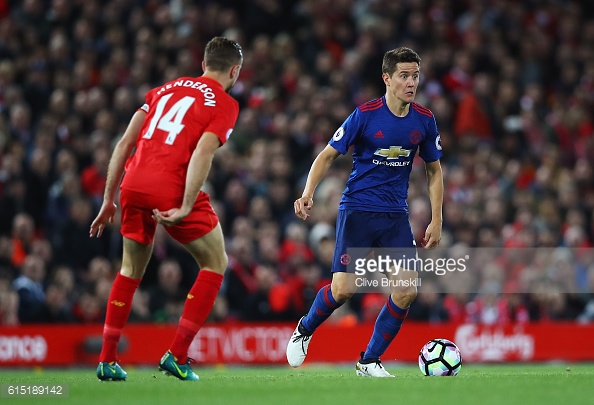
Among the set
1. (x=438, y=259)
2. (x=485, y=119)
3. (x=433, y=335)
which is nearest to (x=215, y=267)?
(x=433, y=335)

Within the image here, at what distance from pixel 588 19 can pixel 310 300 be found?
8.72m

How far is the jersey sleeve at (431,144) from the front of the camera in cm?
805

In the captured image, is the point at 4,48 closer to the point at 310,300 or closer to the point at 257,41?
the point at 257,41

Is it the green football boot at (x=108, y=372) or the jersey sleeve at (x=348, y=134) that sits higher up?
the jersey sleeve at (x=348, y=134)

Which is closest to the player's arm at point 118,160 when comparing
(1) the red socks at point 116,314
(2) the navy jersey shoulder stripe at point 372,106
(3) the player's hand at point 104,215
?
(3) the player's hand at point 104,215

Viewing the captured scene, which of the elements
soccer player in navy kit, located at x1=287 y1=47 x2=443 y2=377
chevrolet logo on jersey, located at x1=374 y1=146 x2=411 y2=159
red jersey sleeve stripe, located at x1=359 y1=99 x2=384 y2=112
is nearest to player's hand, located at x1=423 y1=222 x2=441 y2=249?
soccer player in navy kit, located at x1=287 y1=47 x2=443 y2=377

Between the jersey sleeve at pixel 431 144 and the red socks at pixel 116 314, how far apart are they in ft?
8.36

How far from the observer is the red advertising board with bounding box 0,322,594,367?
458 inches

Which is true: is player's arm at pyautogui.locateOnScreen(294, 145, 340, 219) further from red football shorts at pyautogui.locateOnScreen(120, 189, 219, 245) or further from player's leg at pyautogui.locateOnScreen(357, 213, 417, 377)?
red football shorts at pyautogui.locateOnScreen(120, 189, 219, 245)

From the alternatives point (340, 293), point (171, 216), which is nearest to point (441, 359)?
point (340, 293)

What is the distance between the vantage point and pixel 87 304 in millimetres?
11922

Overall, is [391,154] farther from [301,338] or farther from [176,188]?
[176,188]

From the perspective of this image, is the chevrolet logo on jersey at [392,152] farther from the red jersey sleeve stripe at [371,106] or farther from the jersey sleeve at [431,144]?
the red jersey sleeve stripe at [371,106]

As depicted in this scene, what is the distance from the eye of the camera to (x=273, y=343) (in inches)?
487
